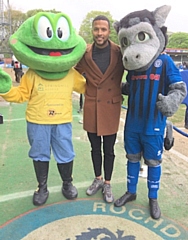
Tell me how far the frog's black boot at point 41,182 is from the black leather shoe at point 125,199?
742mm

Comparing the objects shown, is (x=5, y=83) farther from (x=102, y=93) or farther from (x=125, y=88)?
(x=125, y=88)

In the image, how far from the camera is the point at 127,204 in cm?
282

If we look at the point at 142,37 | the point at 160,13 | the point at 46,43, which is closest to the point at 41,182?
the point at 46,43

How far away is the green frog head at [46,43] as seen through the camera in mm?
2367

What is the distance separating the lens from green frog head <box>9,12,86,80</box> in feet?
7.77

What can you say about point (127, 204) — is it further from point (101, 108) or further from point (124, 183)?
point (101, 108)

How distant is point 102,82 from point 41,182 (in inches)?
Result: 47.5

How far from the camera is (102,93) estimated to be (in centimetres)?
265

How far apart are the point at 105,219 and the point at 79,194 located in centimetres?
54

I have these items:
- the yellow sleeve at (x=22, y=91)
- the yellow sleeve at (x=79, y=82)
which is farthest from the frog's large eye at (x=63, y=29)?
the yellow sleeve at (x=22, y=91)

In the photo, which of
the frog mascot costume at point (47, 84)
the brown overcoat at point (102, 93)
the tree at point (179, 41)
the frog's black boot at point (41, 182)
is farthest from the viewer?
the tree at point (179, 41)

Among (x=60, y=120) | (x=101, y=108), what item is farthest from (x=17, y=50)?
(x=101, y=108)

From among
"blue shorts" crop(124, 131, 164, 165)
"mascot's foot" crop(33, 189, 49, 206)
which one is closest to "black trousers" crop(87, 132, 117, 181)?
"blue shorts" crop(124, 131, 164, 165)

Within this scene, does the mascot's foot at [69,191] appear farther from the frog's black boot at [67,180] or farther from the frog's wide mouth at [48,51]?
the frog's wide mouth at [48,51]
